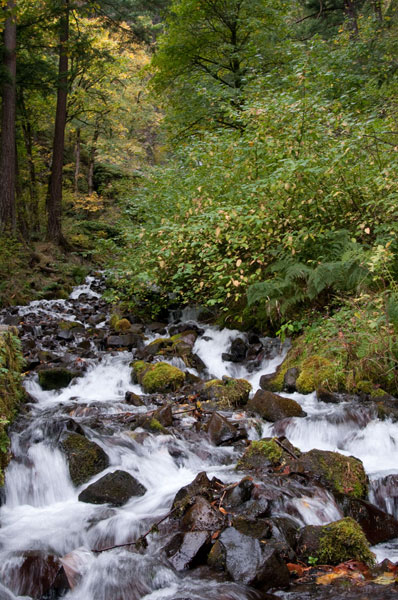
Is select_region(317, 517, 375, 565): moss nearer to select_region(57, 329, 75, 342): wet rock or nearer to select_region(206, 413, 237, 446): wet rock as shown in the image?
select_region(206, 413, 237, 446): wet rock

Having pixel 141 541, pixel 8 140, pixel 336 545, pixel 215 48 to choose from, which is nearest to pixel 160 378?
pixel 141 541

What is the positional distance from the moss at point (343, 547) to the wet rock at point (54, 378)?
215 inches

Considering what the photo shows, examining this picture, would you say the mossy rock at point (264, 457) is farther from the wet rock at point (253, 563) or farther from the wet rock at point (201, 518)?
the wet rock at point (253, 563)

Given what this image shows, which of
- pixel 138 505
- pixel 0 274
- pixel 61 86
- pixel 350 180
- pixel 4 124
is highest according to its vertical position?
pixel 61 86

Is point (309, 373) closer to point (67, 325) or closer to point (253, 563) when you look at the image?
point (253, 563)

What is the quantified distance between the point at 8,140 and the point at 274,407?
12630 mm

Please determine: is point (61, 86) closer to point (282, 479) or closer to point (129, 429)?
point (129, 429)

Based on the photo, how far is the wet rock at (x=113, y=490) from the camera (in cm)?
419

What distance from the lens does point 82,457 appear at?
4645mm

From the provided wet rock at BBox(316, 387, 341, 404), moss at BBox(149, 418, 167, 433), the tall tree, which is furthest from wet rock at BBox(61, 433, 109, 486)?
the tall tree

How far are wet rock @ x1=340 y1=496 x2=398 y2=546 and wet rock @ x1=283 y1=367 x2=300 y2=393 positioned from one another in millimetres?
3053

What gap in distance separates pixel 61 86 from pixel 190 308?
994cm

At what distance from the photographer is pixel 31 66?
14.5m

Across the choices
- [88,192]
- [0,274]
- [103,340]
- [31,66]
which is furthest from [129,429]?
[88,192]
